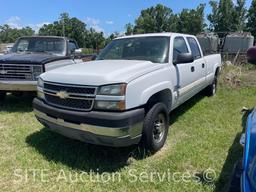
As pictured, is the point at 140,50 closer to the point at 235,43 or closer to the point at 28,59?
the point at 28,59

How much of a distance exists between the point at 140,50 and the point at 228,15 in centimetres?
5564

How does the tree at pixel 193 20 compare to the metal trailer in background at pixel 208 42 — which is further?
the tree at pixel 193 20

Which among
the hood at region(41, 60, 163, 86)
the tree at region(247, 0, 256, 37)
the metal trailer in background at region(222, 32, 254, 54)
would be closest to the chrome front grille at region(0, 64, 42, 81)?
the hood at region(41, 60, 163, 86)

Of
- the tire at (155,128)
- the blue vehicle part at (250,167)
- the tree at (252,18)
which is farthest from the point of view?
the tree at (252,18)

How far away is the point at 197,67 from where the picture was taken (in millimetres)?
6070

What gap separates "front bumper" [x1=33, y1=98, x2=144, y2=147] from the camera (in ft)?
11.4

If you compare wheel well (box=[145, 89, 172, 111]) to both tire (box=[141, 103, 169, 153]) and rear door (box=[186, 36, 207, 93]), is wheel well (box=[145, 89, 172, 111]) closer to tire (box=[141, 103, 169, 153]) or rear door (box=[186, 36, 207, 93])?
tire (box=[141, 103, 169, 153])

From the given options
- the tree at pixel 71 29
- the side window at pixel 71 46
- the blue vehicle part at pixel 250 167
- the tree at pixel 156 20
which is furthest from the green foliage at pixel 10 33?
the blue vehicle part at pixel 250 167

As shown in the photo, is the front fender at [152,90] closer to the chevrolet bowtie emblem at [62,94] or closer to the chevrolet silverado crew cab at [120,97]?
the chevrolet silverado crew cab at [120,97]

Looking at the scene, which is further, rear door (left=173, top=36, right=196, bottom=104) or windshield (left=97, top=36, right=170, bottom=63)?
rear door (left=173, top=36, right=196, bottom=104)

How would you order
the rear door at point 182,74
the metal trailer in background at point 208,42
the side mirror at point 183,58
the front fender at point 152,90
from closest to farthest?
the front fender at point 152,90 < the side mirror at point 183,58 < the rear door at point 182,74 < the metal trailer in background at point 208,42

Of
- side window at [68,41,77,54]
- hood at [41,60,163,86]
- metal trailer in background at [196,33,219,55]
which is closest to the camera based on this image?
hood at [41,60,163,86]

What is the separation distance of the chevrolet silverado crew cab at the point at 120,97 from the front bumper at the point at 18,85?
2.06 m

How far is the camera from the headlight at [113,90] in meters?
3.51
